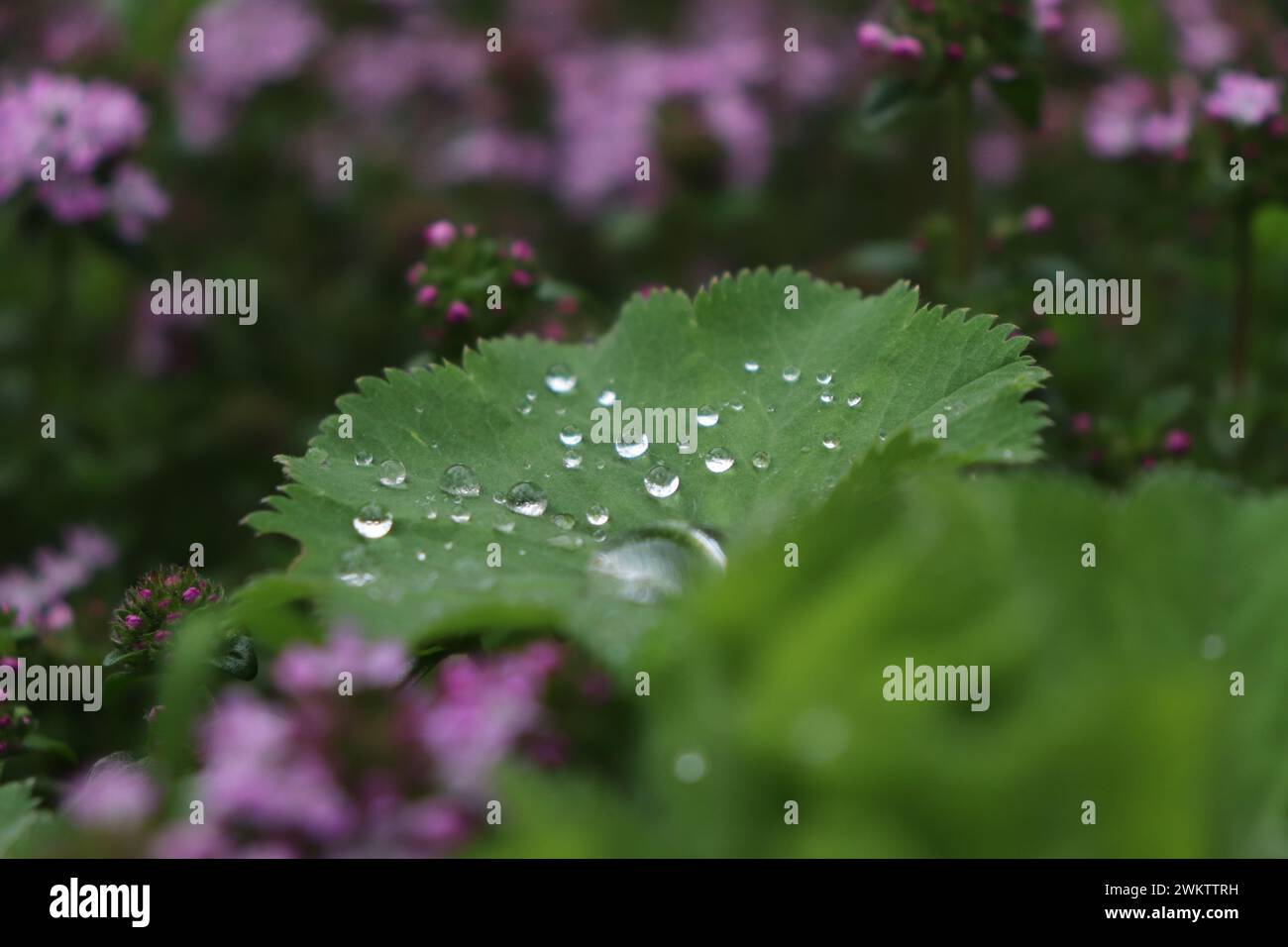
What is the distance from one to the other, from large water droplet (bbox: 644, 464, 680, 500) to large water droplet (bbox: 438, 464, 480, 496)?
19cm

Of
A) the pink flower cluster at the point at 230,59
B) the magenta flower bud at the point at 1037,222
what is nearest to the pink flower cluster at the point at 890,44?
the magenta flower bud at the point at 1037,222

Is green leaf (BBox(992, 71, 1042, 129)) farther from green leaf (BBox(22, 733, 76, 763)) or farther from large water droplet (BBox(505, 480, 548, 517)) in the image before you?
green leaf (BBox(22, 733, 76, 763))

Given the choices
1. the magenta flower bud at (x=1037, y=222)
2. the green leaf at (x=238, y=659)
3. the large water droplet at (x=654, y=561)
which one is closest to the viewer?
the large water droplet at (x=654, y=561)

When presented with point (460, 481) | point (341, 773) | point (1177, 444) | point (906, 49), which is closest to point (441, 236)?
point (460, 481)

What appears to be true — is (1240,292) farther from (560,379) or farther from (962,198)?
(560,379)

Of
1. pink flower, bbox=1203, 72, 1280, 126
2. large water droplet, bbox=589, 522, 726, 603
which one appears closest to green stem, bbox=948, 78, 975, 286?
pink flower, bbox=1203, 72, 1280, 126

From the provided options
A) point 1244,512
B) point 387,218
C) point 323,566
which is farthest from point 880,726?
point 387,218

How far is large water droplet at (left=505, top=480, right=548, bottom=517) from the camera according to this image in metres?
1.46

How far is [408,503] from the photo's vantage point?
4.71ft

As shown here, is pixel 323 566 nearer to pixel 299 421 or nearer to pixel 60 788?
pixel 60 788

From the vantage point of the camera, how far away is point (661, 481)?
1.50m

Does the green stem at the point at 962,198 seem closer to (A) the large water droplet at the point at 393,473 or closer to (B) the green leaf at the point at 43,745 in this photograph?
(A) the large water droplet at the point at 393,473

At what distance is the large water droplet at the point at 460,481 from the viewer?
4.85 ft

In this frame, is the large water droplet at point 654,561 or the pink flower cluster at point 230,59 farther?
the pink flower cluster at point 230,59
